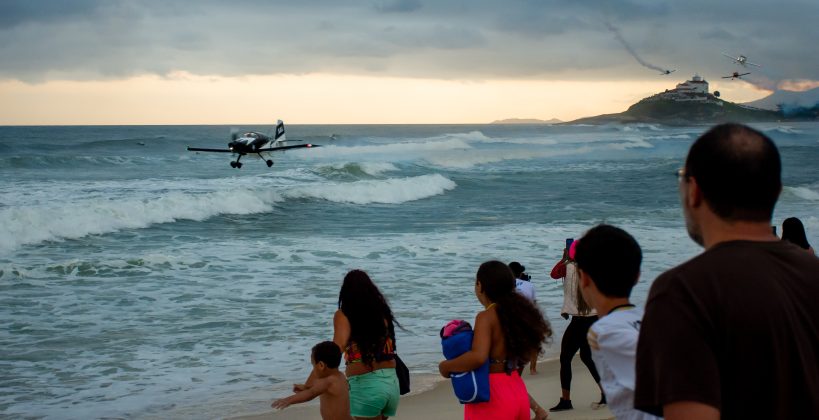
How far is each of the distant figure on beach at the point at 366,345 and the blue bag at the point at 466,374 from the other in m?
0.96

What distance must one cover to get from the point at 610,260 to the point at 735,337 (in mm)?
860

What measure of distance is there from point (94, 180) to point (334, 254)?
30.5m

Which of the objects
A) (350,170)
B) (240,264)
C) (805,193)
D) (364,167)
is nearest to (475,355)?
(240,264)

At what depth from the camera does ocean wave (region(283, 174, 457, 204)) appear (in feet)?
128

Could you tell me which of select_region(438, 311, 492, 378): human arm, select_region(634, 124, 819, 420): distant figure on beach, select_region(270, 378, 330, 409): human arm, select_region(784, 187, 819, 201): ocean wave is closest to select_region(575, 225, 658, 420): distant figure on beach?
select_region(634, 124, 819, 420): distant figure on beach

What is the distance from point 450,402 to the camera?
8.98m

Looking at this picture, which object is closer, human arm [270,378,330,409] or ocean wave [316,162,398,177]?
human arm [270,378,330,409]

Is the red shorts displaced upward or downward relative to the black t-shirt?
downward

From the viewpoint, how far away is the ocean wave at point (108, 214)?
25.4m

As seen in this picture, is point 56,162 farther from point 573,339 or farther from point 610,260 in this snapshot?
point 610,260

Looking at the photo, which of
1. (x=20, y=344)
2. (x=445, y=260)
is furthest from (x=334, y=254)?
(x=20, y=344)

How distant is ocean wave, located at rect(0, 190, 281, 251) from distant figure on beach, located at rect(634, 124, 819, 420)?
2342cm

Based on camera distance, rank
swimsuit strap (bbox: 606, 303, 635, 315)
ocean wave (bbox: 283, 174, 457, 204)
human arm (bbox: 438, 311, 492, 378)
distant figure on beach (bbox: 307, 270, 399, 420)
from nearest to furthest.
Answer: swimsuit strap (bbox: 606, 303, 635, 315) < human arm (bbox: 438, 311, 492, 378) < distant figure on beach (bbox: 307, 270, 399, 420) < ocean wave (bbox: 283, 174, 457, 204)

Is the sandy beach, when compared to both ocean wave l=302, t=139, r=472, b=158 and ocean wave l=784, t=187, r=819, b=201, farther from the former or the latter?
ocean wave l=302, t=139, r=472, b=158
